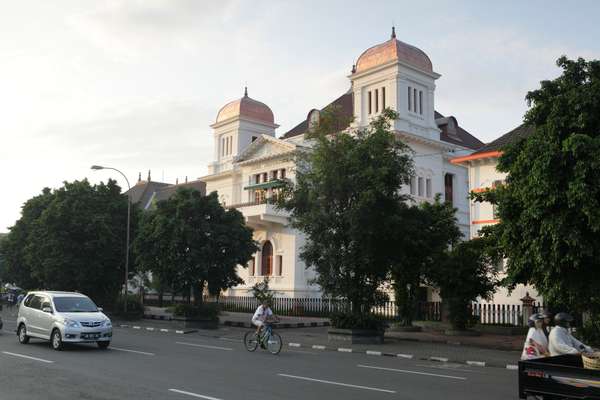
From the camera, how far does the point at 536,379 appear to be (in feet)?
27.2

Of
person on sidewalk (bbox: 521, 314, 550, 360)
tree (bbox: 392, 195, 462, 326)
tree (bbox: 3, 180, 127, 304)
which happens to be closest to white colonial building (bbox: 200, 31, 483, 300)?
tree (bbox: 3, 180, 127, 304)

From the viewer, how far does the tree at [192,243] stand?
97.3ft

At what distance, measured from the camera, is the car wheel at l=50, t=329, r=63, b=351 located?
1619 centimetres

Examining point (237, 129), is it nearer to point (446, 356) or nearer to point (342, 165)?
point (342, 165)

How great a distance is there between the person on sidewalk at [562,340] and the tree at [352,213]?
12793 mm

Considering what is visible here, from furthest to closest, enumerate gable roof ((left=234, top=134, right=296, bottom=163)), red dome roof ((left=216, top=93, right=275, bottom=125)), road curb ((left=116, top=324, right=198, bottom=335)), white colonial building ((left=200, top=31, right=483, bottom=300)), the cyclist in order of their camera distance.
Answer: red dome roof ((left=216, top=93, right=275, bottom=125)) → gable roof ((left=234, top=134, right=296, bottom=163)) → white colonial building ((left=200, top=31, right=483, bottom=300)) → road curb ((left=116, top=324, right=198, bottom=335)) → the cyclist

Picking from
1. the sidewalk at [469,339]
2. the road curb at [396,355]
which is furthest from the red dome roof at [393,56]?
the road curb at [396,355]

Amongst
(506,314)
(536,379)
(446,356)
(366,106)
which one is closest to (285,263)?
(366,106)

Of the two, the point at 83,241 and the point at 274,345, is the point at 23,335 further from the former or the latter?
the point at 83,241

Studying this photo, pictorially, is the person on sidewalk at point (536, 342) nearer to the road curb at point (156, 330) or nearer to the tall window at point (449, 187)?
the road curb at point (156, 330)

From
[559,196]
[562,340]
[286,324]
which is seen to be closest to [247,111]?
[286,324]

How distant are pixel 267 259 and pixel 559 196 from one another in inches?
1429

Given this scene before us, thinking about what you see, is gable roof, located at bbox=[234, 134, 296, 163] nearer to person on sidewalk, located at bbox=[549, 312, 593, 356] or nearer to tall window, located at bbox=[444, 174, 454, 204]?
tall window, located at bbox=[444, 174, 454, 204]

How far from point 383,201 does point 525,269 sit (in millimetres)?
6842
